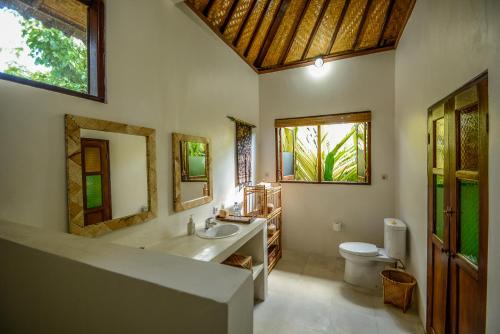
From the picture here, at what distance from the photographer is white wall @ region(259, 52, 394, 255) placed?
10.8 feet

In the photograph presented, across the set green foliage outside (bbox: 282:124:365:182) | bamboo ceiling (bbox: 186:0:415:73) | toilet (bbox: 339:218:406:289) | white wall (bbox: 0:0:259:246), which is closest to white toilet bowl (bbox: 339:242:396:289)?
toilet (bbox: 339:218:406:289)

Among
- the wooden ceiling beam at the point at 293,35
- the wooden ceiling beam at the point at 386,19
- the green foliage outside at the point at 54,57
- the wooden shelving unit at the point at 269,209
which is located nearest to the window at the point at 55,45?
the green foliage outside at the point at 54,57

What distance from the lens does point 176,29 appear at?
2221mm

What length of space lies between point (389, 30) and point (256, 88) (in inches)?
80.3

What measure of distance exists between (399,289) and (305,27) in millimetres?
3591

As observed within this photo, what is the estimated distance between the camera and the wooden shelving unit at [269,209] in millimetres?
3182

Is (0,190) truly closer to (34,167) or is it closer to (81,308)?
(34,167)

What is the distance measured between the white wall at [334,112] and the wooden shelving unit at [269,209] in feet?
0.89

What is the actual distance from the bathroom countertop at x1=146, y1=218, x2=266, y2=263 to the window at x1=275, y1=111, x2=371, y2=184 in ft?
6.39

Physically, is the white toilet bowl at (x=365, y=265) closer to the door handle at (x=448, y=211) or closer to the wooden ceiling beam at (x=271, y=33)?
the door handle at (x=448, y=211)

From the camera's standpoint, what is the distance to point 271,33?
353 centimetres

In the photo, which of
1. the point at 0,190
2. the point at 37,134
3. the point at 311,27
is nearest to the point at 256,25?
the point at 311,27

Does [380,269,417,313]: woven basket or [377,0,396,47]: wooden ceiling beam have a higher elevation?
[377,0,396,47]: wooden ceiling beam

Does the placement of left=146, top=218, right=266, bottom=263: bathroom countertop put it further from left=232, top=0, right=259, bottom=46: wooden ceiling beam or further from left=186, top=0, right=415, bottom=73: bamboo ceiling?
left=232, top=0, right=259, bottom=46: wooden ceiling beam
